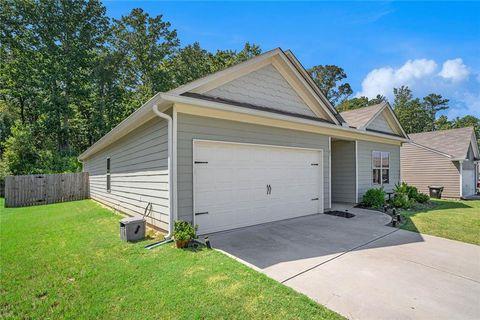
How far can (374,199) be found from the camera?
9.77 metres

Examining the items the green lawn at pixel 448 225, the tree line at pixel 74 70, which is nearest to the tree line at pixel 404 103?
the tree line at pixel 74 70

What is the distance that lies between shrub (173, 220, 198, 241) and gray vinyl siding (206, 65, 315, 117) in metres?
3.36

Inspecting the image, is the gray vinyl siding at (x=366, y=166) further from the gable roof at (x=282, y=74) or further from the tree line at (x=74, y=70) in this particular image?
the tree line at (x=74, y=70)

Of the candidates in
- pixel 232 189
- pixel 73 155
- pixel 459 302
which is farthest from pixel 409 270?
pixel 73 155

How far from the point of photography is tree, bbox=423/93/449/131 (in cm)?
4366

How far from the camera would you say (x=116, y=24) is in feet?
86.1

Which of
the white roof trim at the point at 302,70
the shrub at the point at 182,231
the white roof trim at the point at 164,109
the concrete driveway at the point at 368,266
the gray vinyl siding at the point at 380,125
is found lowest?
the concrete driveway at the point at 368,266

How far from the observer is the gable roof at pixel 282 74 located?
617cm

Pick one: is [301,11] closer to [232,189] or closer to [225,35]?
[225,35]

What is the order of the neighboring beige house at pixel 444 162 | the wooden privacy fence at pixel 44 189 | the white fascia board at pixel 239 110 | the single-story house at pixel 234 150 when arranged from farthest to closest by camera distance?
the neighboring beige house at pixel 444 162
the wooden privacy fence at pixel 44 189
the single-story house at pixel 234 150
the white fascia board at pixel 239 110

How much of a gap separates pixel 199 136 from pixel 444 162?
676 inches

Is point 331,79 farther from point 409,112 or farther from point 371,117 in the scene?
point 371,117

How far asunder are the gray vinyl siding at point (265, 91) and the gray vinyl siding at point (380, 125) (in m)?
4.98

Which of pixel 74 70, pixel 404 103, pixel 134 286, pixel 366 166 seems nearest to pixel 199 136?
pixel 134 286
